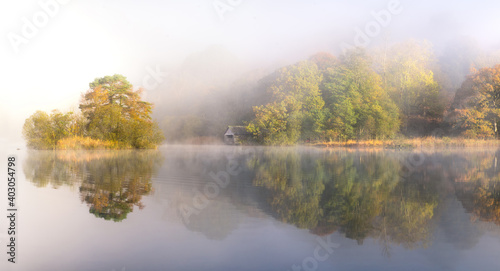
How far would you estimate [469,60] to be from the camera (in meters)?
79.6

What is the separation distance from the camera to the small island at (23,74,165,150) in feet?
145

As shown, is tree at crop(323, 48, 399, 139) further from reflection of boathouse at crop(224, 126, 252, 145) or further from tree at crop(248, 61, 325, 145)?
reflection of boathouse at crop(224, 126, 252, 145)

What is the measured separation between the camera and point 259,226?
318 inches

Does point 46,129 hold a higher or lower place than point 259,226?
higher

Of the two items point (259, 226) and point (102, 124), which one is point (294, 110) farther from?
point (259, 226)

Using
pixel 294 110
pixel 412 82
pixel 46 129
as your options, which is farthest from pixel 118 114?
pixel 412 82

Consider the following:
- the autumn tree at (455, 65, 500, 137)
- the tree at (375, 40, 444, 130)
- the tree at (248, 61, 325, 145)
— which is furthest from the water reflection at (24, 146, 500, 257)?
the tree at (375, 40, 444, 130)

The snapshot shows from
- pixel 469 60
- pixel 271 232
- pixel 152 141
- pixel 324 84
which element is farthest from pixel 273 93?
pixel 271 232

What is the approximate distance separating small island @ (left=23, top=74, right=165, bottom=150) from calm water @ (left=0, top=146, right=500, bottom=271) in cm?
3343

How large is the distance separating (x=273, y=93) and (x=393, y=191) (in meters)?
50.7

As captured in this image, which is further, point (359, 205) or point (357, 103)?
point (357, 103)

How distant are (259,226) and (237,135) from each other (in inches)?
2481

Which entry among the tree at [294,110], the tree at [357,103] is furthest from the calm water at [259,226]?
the tree at [294,110]

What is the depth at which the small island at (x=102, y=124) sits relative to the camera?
4409cm
